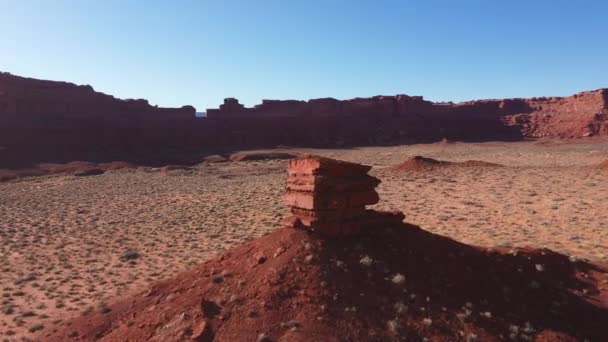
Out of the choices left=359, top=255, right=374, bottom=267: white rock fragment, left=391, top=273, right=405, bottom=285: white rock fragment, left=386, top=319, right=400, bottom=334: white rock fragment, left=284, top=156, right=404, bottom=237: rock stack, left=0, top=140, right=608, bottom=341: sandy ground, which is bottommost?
left=0, top=140, right=608, bottom=341: sandy ground

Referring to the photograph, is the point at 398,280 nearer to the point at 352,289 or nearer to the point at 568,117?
the point at 352,289

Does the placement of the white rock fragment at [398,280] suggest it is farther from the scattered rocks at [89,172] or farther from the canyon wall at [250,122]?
the canyon wall at [250,122]

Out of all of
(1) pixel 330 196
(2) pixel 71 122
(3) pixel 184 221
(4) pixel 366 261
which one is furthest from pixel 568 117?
(4) pixel 366 261

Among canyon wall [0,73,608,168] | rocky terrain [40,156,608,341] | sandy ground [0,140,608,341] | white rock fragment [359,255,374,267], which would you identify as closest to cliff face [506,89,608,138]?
canyon wall [0,73,608,168]

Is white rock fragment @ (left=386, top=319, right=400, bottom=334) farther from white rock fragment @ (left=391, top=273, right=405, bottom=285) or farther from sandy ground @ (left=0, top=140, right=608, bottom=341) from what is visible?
sandy ground @ (left=0, top=140, right=608, bottom=341)

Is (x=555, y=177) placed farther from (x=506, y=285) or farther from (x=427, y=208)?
(x=506, y=285)
